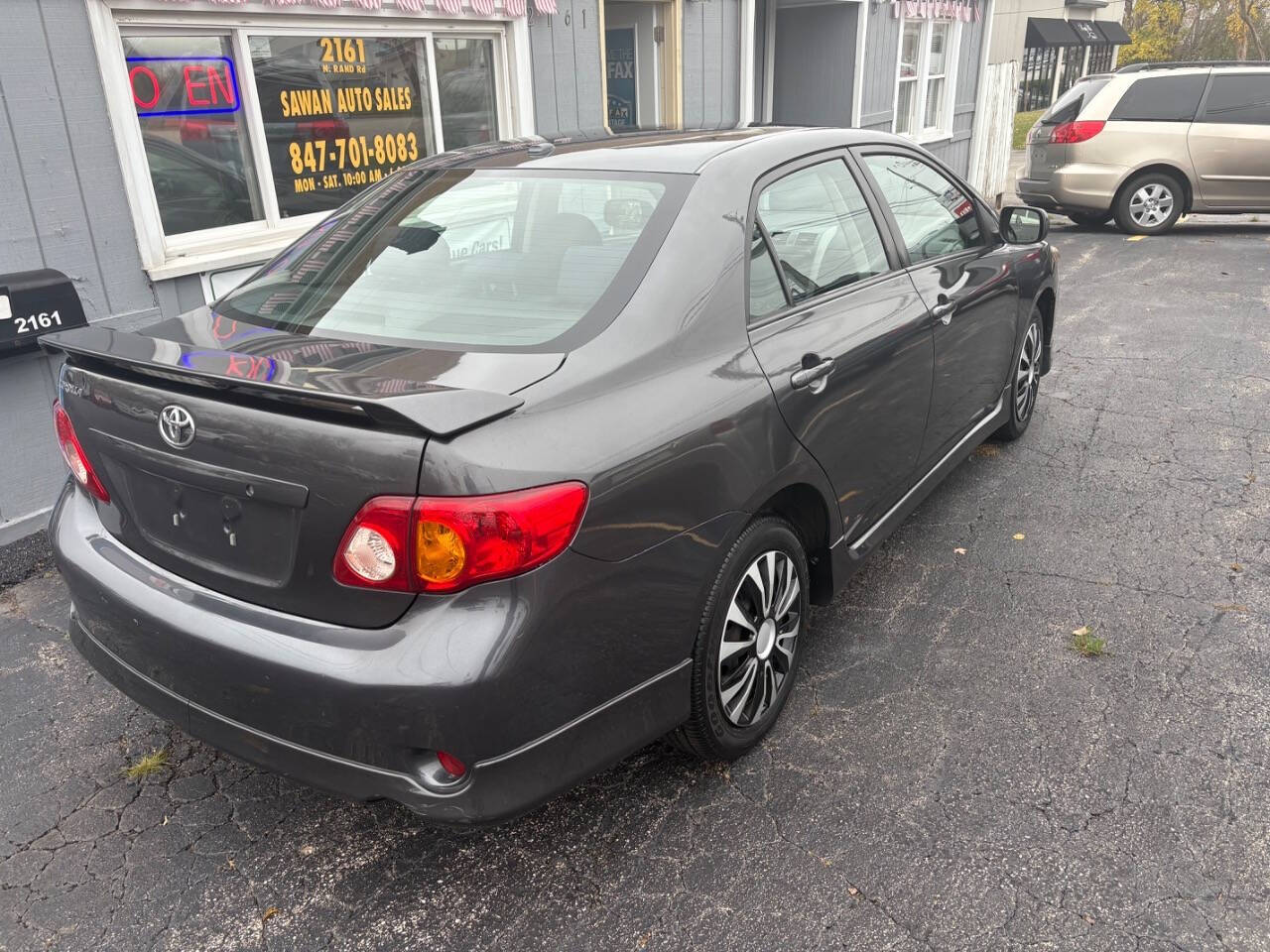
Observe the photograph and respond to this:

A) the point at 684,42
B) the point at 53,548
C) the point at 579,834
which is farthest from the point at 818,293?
the point at 684,42

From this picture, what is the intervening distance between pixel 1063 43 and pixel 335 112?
31629mm

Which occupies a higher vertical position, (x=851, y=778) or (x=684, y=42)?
(x=684, y=42)

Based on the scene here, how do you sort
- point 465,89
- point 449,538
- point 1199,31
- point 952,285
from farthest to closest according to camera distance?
point 1199,31 → point 465,89 → point 952,285 → point 449,538

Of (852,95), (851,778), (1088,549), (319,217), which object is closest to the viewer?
(851,778)

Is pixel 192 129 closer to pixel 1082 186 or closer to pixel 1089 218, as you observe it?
pixel 1082 186

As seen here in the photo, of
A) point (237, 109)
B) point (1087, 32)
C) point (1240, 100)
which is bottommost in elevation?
point (1240, 100)

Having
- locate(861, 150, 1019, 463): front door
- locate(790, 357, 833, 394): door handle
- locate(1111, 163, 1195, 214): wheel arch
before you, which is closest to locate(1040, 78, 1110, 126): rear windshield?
locate(1111, 163, 1195, 214): wheel arch

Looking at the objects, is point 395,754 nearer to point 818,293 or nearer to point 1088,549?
point 818,293

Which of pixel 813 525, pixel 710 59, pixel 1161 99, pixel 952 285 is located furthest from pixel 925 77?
pixel 813 525

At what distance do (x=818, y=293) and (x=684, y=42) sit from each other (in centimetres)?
565

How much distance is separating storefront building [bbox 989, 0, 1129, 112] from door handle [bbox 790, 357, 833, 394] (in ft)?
91.1

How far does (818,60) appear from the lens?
1053cm

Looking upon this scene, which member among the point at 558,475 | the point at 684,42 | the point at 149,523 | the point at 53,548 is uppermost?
the point at 684,42

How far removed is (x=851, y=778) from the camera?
2730mm
